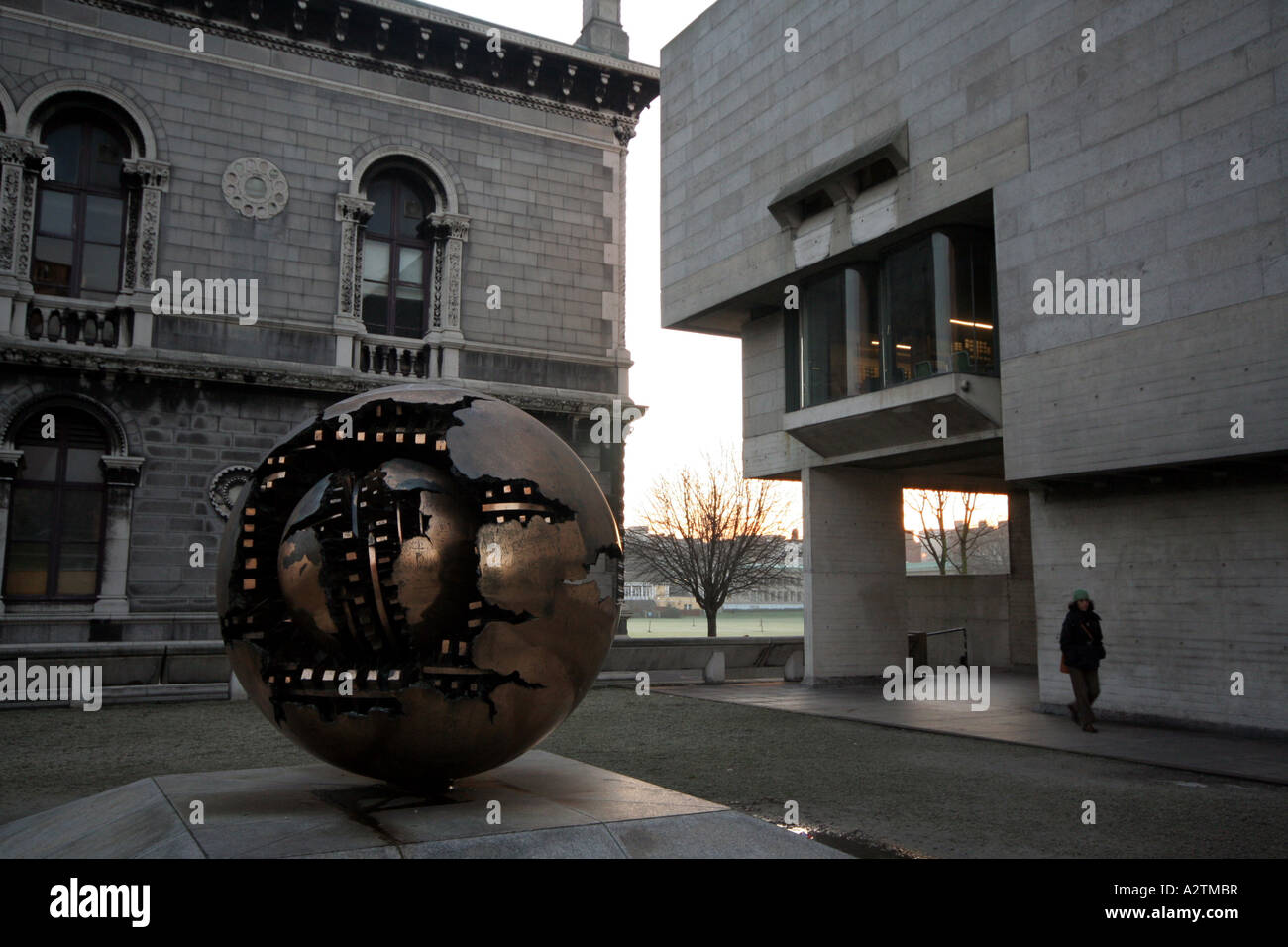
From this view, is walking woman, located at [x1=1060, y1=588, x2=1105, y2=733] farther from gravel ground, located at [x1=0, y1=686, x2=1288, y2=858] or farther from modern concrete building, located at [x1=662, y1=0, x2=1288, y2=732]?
gravel ground, located at [x1=0, y1=686, x2=1288, y2=858]

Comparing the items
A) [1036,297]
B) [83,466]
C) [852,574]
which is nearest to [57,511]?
[83,466]

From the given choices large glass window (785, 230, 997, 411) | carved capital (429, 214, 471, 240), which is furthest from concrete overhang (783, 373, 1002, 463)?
carved capital (429, 214, 471, 240)

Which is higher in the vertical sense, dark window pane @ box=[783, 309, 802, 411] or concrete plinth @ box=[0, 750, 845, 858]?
dark window pane @ box=[783, 309, 802, 411]

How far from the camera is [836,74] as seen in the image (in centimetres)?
1981

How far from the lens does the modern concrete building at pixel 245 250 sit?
1906 centimetres

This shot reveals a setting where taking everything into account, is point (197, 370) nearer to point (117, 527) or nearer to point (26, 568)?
point (117, 527)

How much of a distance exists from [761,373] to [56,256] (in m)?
14.6

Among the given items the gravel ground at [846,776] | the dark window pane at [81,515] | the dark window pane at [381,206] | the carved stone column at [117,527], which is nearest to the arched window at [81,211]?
the carved stone column at [117,527]

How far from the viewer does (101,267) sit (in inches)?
794

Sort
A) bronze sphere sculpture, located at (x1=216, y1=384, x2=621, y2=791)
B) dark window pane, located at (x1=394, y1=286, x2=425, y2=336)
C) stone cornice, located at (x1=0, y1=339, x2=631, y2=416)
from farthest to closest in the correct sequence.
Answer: dark window pane, located at (x1=394, y1=286, x2=425, y2=336) < stone cornice, located at (x1=0, y1=339, x2=631, y2=416) < bronze sphere sculpture, located at (x1=216, y1=384, x2=621, y2=791)

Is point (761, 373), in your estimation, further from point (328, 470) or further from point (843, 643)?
point (328, 470)

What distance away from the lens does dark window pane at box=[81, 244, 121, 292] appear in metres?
20.0

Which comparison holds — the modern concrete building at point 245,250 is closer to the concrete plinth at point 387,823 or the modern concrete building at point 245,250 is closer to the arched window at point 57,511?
the arched window at point 57,511

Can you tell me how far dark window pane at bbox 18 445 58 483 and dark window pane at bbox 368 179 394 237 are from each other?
7985 millimetres
